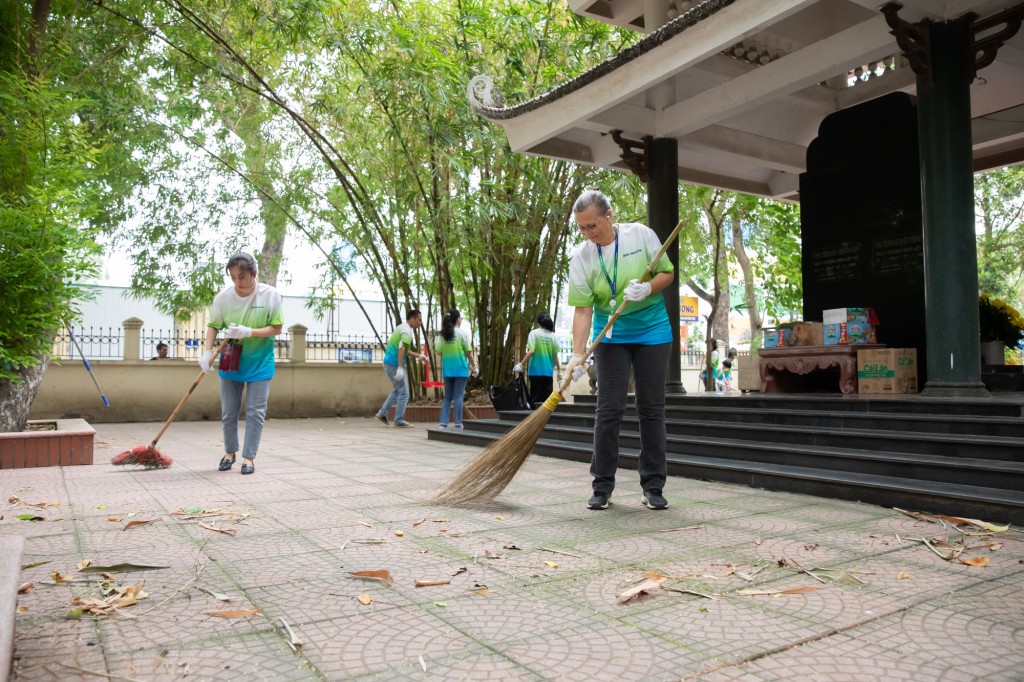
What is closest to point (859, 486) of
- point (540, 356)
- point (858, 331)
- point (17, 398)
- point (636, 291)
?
point (636, 291)

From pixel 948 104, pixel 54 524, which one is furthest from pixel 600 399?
pixel 948 104

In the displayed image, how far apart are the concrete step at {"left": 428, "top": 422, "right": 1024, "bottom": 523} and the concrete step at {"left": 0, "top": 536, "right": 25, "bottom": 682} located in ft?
11.1

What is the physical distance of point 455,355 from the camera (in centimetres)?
881

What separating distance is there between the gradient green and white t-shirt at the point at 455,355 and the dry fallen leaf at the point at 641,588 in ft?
21.3

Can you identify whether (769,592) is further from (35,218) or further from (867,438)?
(35,218)

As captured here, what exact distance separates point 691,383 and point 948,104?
16.6 metres

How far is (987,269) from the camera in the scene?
19609 mm

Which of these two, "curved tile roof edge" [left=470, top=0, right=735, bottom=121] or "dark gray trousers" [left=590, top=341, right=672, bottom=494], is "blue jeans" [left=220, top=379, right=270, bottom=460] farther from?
"curved tile roof edge" [left=470, top=0, right=735, bottom=121]

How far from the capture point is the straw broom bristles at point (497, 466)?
3.81 m

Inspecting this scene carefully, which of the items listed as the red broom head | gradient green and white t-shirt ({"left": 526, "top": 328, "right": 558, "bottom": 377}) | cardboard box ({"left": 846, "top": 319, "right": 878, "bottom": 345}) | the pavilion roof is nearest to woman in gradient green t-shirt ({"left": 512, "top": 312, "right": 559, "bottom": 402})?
gradient green and white t-shirt ({"left": 526, "top": 328, "right": 558, "bottom": 377})

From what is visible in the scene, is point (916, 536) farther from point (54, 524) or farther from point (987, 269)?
point (987, 269)

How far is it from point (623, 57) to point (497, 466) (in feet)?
13.3

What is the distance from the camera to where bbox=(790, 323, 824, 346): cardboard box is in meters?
6.88

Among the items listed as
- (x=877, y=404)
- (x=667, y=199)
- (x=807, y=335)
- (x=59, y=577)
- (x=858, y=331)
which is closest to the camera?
(x=59, y=577)
